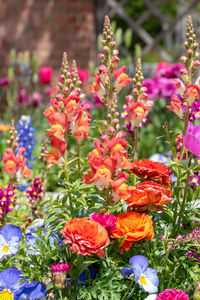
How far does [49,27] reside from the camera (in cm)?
501

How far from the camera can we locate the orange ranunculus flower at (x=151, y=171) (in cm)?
134

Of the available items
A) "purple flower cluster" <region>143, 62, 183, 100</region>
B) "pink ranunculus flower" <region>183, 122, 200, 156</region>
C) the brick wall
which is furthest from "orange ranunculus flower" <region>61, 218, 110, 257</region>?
the brick wall

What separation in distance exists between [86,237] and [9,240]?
0.39 m

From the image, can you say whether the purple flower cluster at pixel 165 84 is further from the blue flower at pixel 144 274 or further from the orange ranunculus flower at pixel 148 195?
the blue flower at pixel 144 274

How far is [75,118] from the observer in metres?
1.40

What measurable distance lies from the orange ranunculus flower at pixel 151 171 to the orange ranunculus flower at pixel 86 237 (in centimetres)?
25

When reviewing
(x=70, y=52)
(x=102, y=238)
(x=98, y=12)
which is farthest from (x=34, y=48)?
(x=102, y=238)

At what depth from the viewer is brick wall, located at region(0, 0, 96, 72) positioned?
196 inches

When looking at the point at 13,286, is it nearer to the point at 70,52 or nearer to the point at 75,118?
the point at 75,118

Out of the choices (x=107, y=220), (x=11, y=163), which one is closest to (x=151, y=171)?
(x=107, y=220)

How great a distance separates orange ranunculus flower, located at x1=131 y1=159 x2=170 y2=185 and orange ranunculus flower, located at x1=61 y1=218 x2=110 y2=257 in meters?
0.25

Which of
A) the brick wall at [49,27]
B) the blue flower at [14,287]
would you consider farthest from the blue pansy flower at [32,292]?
the brick wall at [49,27]

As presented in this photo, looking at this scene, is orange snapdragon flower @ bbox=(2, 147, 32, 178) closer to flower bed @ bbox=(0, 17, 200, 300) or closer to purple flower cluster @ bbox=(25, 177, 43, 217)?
purple flower cluster @ bbox=(25, 177, 43, 217)

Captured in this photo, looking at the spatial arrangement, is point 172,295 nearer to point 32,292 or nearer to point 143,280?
point 143,280
